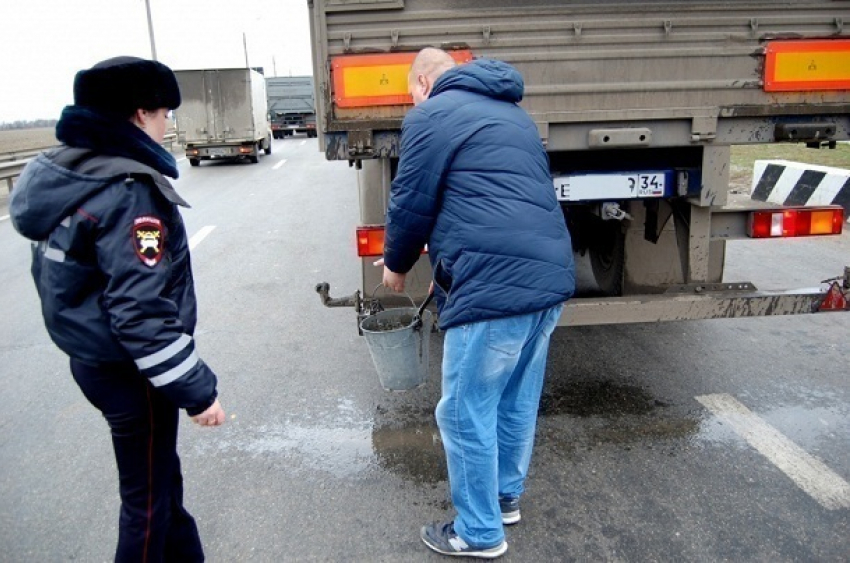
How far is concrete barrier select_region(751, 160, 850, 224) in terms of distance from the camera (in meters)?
9.11

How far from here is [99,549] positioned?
2.98 m

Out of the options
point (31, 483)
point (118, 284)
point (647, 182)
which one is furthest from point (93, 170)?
point (647, 182)

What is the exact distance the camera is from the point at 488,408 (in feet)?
8.96

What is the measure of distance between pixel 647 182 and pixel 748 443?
147 centimetres

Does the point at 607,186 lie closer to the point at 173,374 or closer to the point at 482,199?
the point at 482,199

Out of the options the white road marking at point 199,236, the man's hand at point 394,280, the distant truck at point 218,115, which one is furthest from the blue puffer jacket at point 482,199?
the distant truck at point 218,115

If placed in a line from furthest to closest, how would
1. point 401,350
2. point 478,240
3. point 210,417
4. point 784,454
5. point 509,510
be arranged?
point 784,454
point 401,350
point 509,510
point 478,240
point 210,417

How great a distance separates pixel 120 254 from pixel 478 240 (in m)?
1.15

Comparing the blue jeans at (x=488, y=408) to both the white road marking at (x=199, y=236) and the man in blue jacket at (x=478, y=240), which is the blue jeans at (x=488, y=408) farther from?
the white road marking at (x=199, y=236)

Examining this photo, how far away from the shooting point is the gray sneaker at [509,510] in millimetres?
3049

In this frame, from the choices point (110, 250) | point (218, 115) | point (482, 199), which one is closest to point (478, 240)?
point (482, 199)

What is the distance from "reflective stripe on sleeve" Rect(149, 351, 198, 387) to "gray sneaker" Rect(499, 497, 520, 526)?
153 centimetres

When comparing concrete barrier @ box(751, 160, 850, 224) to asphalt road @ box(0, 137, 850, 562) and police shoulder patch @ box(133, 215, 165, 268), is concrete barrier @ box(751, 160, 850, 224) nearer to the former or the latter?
asphalt road @ box(0, 137, 850, 562)

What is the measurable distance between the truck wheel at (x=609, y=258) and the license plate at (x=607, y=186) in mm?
611
